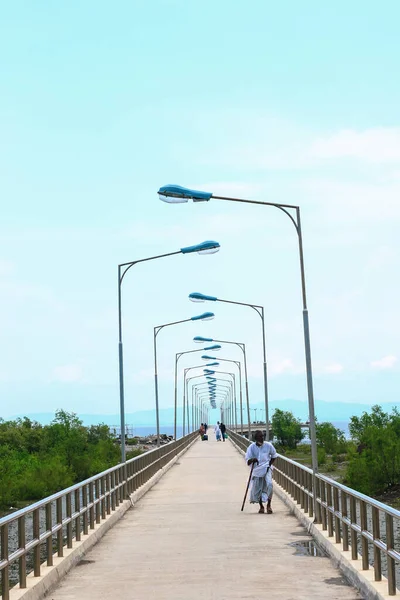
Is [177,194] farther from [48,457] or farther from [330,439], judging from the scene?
[330,439]

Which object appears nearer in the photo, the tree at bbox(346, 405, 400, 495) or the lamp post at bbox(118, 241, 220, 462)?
the lamp post at bbox(118, 241, 220, 462)

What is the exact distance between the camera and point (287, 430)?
300 ft

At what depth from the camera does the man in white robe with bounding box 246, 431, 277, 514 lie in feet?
69.4

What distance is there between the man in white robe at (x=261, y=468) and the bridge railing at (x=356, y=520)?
1.85ft

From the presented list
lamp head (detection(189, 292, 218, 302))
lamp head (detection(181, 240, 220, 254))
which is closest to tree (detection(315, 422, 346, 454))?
lamp head (detection(189, 292, 218, 302))

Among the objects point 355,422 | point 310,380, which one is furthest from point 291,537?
point 355,422

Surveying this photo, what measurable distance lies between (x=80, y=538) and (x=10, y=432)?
59.0 metres

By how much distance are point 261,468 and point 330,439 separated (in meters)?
51.2

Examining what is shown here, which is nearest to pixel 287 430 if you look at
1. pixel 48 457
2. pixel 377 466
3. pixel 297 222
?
pixel 48 457

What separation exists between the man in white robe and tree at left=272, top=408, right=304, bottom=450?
225ft

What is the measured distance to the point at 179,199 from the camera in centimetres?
1992

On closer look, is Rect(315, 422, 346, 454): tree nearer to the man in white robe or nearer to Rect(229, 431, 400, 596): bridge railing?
Rect(229, 431, 400, 596): bridge railing

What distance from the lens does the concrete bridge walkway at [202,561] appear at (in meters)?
11.7

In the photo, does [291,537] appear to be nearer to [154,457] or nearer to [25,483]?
[154,457]
